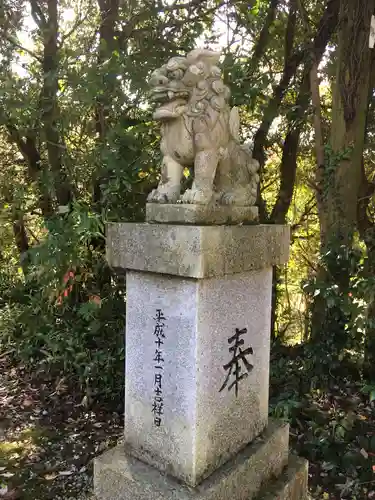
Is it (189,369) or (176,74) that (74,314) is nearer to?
(189,369)

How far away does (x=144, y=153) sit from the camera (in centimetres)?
394

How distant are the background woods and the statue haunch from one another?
1788mm

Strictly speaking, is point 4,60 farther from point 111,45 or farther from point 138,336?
point 138,336

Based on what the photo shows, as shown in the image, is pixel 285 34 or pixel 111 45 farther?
pixel 285 34

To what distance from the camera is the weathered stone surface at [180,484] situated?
1992 mm

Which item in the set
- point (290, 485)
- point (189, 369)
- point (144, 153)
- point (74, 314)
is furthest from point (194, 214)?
point (74, 314)

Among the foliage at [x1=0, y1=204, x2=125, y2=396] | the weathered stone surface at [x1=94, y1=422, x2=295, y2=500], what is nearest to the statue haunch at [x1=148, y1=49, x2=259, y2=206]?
the weathered stone surface at [x1=94, y1=422, x2=295, y2=500]

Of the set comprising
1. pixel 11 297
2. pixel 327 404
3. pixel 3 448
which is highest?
pixel 11 297

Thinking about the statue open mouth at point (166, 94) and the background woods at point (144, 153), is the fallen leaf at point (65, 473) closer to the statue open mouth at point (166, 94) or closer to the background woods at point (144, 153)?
the background woods at point (144, 153)

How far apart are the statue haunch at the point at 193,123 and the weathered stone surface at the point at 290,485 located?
5.15ft

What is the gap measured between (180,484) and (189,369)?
→ 558 mm

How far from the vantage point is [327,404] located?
Answer: 3.70m

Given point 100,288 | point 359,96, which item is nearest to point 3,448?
point 100,288

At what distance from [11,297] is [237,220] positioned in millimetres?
4733
